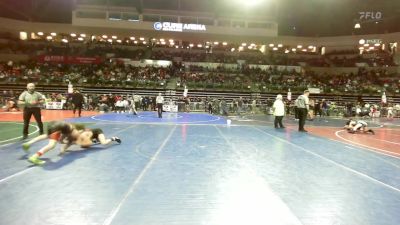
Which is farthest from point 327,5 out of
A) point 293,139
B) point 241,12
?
point 293,139

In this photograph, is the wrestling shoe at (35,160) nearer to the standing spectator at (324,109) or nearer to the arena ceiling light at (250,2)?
the standing spectator at (324,109)

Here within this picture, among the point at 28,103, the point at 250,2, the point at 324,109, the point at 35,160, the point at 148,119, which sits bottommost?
the point at 35,160

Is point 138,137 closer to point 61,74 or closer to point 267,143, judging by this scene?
point 267,143

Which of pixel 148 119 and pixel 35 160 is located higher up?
pixel 148 119

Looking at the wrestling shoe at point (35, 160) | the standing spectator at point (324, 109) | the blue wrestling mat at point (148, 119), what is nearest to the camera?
the wrestling shoe at point (35, 160)

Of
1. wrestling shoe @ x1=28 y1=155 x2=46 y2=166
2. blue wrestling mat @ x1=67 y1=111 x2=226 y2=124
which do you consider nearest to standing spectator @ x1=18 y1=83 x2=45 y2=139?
wrestling shoe @ x1=28 y1=155 x2=46 y2=166

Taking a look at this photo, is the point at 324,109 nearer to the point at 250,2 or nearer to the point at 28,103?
the point at 250,2

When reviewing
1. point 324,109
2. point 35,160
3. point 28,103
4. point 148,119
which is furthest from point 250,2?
point 35,160

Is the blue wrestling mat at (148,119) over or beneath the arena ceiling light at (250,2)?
beneath

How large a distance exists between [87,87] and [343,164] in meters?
29.6

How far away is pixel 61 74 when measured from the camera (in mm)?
34250

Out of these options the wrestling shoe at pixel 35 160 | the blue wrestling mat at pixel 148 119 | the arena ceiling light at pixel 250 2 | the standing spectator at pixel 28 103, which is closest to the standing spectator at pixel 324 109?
the arena ceiling light at pixel 250 2

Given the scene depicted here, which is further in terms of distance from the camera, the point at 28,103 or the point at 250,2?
the point at 250,2

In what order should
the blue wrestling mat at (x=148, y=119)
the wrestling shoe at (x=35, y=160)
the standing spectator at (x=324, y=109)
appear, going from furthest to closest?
the standing spectator at (x=324, y=109)
the blue wrestling mat at (x=148, y=119)
the wrestling shoe at (x=35, y=160)
